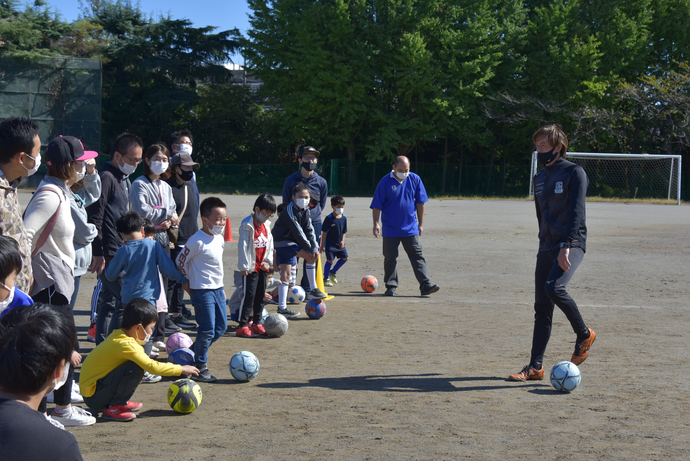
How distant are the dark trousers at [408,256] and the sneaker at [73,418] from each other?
580 cm

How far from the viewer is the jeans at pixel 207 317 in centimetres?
543

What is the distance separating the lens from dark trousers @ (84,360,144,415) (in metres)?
4.49

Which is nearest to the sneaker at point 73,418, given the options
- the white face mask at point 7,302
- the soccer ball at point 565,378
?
the white face mask at point 7,302

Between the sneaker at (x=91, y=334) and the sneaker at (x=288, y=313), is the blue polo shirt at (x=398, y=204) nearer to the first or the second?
the sneaker at (x=288, y=313)

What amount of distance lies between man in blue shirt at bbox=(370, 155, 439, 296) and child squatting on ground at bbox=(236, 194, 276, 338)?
9.01 feet

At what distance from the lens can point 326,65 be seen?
4134cm

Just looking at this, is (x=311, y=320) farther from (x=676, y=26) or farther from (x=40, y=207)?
(x=676, y=26)

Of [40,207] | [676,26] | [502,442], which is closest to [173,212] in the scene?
[40,207]

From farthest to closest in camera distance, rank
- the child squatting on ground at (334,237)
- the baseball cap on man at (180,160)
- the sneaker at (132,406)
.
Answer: the child squatting on ground at (334,237)
the baseball cap on man at (180,160)
the sneaker at (132,406)

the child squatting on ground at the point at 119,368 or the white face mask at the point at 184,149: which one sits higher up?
the white face mask at the point at 184,149

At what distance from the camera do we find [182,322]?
24.8 feet

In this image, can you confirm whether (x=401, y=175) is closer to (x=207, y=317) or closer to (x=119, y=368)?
(x=207, y=317)

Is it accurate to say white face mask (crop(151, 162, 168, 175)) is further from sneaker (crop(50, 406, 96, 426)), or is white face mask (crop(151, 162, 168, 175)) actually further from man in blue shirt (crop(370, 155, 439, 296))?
man in blue shirt (crop(370, 155, 439, 296))

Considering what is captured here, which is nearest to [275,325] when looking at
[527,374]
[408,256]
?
[527,374]
